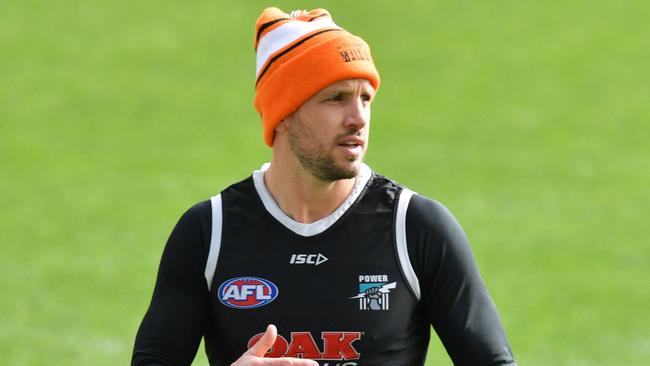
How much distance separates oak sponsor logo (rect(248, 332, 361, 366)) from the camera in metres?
5.35

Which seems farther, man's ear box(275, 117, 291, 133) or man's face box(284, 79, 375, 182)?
man's ear box(275, 117, 291, 133)

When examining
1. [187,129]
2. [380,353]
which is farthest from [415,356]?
[187,129]

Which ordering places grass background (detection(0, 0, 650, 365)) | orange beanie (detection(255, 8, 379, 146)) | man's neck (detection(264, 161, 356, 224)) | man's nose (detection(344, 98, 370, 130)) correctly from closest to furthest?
man's nose (detection(344, 98, 370, 130)) < orange beanie (detection(255, 8, 379, 146)) < man's neck (detection(264, 161, 356, 224)) < grass background (detection(0, 0, 650, 365))

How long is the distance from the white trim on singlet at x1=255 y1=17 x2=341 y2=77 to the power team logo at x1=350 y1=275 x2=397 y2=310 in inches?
38.5

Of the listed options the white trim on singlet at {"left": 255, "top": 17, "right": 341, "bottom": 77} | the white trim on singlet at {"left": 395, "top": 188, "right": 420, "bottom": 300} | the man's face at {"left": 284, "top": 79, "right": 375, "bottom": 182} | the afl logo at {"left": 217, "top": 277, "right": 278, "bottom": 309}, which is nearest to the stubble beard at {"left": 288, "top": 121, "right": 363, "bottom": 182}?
the man's face at {"left": 284, "top": 79, "right": 375, "bottom": 182}

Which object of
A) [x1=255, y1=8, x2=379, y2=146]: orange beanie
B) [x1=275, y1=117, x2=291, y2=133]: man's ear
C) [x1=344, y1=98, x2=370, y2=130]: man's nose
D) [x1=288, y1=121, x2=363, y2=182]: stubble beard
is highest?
[x1=255, y1=8, x2=379, y2=146]: orange beanie

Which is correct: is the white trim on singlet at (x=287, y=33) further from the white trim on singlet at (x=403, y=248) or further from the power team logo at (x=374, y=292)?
the power team logo at (x=374, y=292)

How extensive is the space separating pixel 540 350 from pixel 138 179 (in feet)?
19.3

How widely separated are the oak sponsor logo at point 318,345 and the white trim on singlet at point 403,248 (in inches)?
10.9

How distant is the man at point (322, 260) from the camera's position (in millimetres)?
5301

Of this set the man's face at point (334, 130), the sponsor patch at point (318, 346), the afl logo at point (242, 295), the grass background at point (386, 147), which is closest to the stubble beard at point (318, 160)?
the man's face at point (334, 130)

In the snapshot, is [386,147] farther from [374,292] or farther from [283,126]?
[374,292]

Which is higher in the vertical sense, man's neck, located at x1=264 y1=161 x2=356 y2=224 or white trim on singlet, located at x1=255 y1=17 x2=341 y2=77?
white trim on singlet, located at x1=255 y1=17 x2=341 y2=77

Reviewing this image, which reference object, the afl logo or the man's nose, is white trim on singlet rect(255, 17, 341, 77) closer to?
the man's nose
